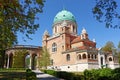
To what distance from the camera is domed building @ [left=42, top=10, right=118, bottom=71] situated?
169 feet

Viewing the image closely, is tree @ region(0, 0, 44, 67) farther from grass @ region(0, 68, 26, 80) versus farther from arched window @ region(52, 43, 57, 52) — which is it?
arched window @ region(52, 43, 57, 52)

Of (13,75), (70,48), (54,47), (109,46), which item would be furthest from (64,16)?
(13,75)

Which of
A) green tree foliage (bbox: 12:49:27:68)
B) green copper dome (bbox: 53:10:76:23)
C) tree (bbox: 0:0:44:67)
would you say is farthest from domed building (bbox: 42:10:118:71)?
tree (bbox: 0:0:44:67)

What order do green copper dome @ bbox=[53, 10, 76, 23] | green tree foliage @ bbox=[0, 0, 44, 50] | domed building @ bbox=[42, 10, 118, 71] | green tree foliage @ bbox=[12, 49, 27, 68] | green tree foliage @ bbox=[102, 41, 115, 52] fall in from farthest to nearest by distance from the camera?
green tree foliage @ bbox=[102, 41, 115, 52], green copper dome @ bbox=[53, 10, 76, 23], green tree foliage @ bbox=[12, 49, 27, 68], domed building @ bbox=[42, 10, 118, 71], green tree foliage @ bbox=[0, 0, 44, 50]

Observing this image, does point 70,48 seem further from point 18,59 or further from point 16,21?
point 16,21

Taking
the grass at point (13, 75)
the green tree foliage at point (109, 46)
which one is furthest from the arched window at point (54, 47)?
the grass at point (13, 75)

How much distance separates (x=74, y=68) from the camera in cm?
5281

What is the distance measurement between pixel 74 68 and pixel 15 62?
56.9 ft

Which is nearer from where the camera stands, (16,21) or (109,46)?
(16,21)

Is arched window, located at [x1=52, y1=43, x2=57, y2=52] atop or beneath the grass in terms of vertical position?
atop

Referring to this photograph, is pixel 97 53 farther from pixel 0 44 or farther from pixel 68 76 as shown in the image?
pixel 0 44

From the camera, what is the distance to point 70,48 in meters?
59.1

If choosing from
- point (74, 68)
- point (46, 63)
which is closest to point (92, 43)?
point (74, 68)

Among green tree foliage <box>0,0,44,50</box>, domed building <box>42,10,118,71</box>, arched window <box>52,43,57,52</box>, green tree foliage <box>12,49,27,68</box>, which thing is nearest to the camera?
green tree foliage <box>0,0,44,50</box>
